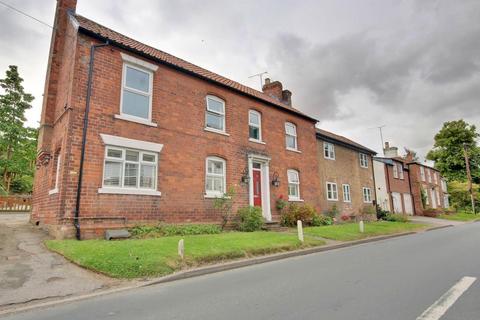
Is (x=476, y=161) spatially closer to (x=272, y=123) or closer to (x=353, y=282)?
(x=272, y=123)

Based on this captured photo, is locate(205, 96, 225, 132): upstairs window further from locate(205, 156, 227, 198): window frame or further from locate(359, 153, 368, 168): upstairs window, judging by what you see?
locate(359, 153, 368, 168): upstairs window

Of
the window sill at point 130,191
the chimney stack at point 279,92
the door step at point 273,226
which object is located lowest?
the door step at point 273,226

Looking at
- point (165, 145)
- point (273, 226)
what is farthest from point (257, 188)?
point (165, 145)

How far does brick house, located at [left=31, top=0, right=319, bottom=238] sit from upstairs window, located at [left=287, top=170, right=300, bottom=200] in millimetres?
1659

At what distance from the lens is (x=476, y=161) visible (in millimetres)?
48125

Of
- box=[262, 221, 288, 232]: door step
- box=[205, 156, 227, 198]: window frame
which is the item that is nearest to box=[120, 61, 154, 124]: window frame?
box=[205, 156, 227, 198]: window frame

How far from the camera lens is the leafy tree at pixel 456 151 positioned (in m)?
47.9

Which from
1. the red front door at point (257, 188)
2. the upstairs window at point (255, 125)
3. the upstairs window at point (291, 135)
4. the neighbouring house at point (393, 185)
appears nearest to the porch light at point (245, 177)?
the red front door at point (257, 188)

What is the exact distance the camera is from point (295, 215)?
1608 cm

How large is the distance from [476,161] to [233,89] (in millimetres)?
49552

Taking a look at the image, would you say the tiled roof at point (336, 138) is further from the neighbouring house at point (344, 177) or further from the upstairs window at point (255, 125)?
the upstairs window at point (255, 125)

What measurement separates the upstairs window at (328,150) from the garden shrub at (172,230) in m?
12.9

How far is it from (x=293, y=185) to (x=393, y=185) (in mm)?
19572

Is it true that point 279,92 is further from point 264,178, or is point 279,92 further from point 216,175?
point 216,175
